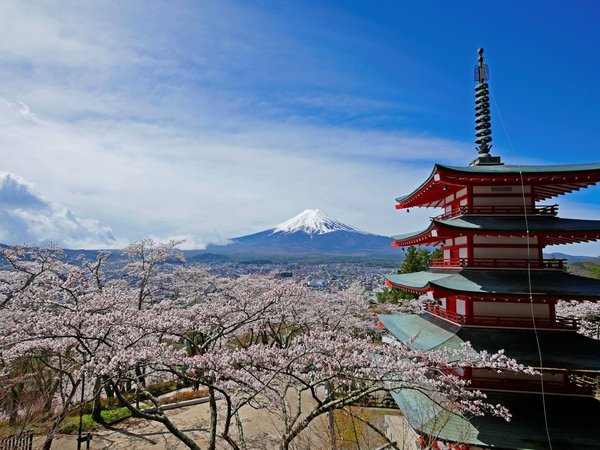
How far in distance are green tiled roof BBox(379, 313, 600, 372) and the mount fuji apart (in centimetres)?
15061

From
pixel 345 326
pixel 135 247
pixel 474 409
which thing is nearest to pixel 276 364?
pixel 474 409

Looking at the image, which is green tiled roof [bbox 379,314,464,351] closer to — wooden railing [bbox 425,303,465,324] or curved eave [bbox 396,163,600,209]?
wooden railing [bbox 425,303,465,324]

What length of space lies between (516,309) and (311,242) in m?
170

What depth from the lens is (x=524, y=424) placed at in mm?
6887

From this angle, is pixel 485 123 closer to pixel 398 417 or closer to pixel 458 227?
pixel 458 227

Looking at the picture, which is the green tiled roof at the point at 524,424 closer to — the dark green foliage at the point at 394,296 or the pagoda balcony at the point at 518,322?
the pagoda balcony at the point at 518,322

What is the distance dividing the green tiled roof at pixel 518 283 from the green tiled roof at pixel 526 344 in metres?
Result: 1.10

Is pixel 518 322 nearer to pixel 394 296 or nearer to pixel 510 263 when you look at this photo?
pixel 510 263

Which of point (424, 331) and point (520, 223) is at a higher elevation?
point (520, 223)

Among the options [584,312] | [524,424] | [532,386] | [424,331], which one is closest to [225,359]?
[424,331]

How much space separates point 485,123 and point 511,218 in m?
3.21

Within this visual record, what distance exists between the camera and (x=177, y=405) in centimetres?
1403

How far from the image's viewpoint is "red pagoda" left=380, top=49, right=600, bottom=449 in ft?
22.5

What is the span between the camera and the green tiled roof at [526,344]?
6910mm
